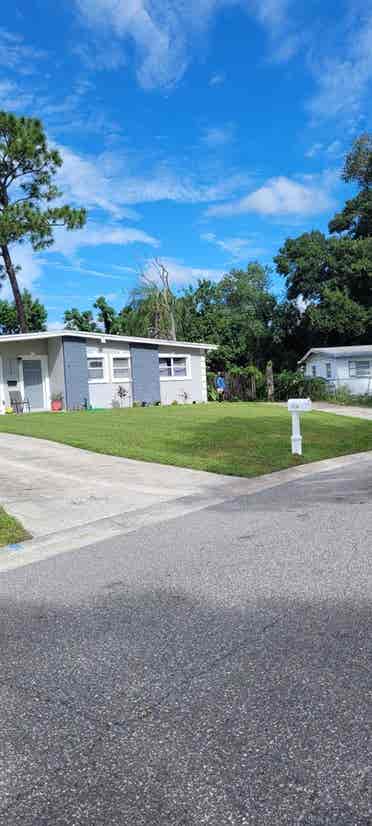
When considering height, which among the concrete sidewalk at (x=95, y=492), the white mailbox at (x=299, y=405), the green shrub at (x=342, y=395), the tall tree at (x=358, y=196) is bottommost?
the concrete sidewalk at (x=95, y=492)

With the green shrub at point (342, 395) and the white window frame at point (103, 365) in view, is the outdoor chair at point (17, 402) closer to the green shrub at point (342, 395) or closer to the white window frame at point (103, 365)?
the white window frame at point (103, 365)

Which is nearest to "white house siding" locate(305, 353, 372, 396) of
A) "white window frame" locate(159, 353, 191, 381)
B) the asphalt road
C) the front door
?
"white window frame" locate(159, 353, 191, 381)

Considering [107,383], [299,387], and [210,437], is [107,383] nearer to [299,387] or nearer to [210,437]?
[299,387]

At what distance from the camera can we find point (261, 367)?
137 ft

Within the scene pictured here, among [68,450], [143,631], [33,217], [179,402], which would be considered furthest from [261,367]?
[143,631]

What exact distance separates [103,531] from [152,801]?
13.7 ft

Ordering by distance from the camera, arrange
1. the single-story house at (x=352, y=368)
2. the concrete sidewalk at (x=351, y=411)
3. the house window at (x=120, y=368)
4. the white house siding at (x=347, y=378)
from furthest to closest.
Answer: the white house siding at (x=347, y=378)
the single-story house at (x=352, y=368)
the house window at (x=120, y=368)
the concrete sidewalk at (x=351, y=411)

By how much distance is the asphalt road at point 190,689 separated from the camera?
6.59 feet

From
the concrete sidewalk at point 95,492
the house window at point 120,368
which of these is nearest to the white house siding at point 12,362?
the house window at point 120,368

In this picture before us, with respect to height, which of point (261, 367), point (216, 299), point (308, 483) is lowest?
point (308, 483)

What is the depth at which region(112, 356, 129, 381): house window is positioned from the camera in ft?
87.5

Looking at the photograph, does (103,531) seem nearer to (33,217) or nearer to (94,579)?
(94,579)

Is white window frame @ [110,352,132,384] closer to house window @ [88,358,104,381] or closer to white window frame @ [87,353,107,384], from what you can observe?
white window frame @ [87,353,107,384]

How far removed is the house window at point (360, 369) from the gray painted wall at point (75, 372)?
48.9ft
